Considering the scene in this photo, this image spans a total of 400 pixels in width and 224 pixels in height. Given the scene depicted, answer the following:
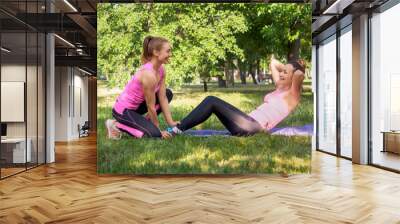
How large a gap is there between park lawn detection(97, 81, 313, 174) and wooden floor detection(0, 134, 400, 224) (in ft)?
0.59

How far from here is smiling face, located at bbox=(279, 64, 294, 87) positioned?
7457 millimetres

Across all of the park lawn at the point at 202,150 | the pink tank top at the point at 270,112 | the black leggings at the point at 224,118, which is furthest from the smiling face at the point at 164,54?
the pink tank top at the point at 270,112

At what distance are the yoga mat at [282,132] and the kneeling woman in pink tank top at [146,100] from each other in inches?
17.6

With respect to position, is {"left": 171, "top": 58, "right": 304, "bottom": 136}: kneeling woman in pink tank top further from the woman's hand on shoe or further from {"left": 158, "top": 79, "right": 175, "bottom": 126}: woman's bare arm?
{"left": 158, "top": 79, "right": 175, "bottom": 126}: woman's bare arm

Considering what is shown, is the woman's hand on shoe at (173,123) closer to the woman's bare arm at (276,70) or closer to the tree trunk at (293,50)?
the woman's bare arm at (276,70)

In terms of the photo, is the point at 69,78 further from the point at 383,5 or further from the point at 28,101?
the point at 383,5

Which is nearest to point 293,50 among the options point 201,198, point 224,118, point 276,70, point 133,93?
point 276,70

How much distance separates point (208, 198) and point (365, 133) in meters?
4.82

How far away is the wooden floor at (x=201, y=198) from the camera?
4.55 m

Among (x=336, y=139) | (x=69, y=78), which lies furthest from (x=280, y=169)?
(x=69, y=78)

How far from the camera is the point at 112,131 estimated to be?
24.2 ft

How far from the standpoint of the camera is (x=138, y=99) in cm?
731

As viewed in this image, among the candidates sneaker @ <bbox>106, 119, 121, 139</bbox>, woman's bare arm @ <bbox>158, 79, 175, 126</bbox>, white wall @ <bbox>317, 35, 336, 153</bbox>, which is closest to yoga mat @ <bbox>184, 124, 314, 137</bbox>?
woman's bare arm @ <bbox>158, 79, 175, 126</bbox>

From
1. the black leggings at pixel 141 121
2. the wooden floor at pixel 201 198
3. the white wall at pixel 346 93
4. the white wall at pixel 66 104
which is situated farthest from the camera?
the white wall at pixel 66 104
